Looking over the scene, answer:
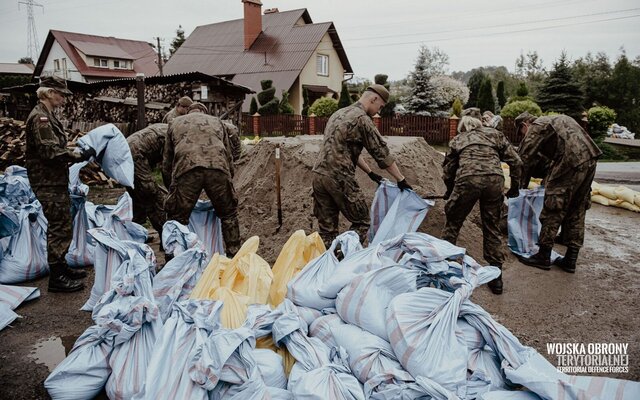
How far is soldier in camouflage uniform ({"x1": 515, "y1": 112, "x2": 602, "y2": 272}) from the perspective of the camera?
446cm

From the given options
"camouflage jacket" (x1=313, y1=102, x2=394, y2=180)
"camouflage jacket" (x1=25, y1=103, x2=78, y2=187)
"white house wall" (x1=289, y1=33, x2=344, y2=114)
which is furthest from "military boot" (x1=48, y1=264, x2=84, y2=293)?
"white house wall" (x1=289, y1=33, x2=344, y2=114)

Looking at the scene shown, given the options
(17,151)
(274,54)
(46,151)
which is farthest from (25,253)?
(274,54)

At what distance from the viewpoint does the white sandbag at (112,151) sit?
13.9ft

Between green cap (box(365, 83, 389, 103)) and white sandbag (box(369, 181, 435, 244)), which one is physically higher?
green cap (box(365, 83, 389, 103))

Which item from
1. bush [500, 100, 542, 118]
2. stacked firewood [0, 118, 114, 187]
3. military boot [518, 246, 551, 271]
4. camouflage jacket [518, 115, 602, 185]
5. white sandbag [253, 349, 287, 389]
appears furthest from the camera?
bush [500, 100, 542, 118]

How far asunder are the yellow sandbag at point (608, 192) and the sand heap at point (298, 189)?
11.1 feet

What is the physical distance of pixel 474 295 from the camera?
4086 mm

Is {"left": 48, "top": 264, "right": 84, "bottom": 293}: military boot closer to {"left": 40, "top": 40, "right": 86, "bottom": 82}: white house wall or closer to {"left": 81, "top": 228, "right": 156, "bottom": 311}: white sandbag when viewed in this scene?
{"left": 81, "top": 228, "right": 156, "bottom": 311}: white sandbag

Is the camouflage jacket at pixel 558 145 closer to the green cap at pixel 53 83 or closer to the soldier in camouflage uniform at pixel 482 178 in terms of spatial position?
the soldier in camouflage uniform at pixel 482 178

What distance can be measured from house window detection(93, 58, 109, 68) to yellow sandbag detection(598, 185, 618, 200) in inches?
1305

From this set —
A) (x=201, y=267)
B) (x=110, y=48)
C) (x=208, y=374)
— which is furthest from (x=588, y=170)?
(x=110, y=48)

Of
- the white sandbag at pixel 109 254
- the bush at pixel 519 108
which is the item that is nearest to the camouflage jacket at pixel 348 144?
the white sandbag at pixel 109 254

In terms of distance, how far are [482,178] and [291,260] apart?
74.3 inches

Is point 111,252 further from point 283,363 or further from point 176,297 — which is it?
point 283,363
